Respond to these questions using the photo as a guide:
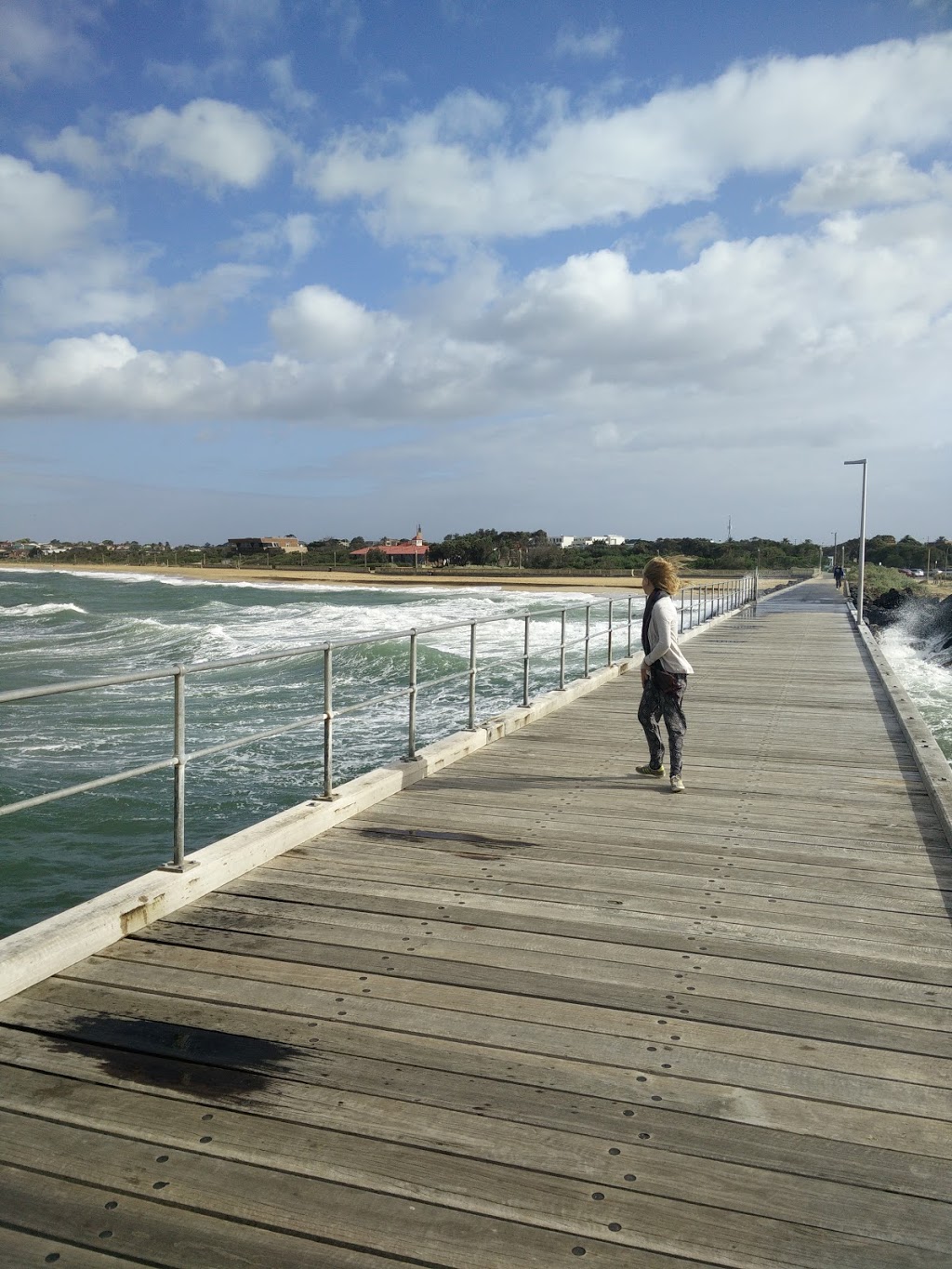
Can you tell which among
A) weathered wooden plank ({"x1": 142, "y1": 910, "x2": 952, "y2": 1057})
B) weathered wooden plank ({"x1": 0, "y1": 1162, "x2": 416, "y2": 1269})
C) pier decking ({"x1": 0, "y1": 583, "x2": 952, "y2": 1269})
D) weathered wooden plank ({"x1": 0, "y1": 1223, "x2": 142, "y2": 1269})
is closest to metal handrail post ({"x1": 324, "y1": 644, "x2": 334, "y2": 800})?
pier decking ({"x1": 0, "y1": 583, "x2": 952, "y2": 1269})

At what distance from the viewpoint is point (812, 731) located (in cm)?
895

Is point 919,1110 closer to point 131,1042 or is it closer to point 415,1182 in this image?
point 415,1182

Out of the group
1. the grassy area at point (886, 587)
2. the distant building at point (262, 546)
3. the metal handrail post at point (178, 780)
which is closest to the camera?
the metal handrail post at point (178, 780)

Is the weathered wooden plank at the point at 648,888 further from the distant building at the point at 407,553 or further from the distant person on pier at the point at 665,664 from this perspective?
the distant building at the point at 407,553

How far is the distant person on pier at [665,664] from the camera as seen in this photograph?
6.50 meters

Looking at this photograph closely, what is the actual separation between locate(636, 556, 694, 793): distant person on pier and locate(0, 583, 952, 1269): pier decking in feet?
4.18

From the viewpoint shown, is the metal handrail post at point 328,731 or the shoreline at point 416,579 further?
the shoreline at point 416,579

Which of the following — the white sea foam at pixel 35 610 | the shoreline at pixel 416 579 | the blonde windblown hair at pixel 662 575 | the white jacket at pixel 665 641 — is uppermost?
the blonde windblown hair at pixel 662 575

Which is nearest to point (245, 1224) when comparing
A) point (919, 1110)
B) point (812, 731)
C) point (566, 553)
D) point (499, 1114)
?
point (499, 1114)

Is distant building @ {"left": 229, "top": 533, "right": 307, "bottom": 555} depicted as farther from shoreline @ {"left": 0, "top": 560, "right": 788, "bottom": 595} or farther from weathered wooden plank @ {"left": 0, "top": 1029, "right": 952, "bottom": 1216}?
weathered wooden plank @ {"left": 0, "top": 1029, "right": 952, "bottom": 1216}

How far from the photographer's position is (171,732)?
45.2 feet

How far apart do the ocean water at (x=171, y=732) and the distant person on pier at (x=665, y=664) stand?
2259 millimetres

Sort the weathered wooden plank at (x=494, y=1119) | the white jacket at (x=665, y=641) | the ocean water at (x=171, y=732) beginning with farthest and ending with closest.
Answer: the ocean water at (x=171, y=732) < the white jacket at (x=665, y=641) < the weathered wooden plank at (x=494, y=1119)

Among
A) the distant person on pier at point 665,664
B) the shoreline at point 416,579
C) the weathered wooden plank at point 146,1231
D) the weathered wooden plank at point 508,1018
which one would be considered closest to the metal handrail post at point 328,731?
the weathered wooden plank at point 508,1018
